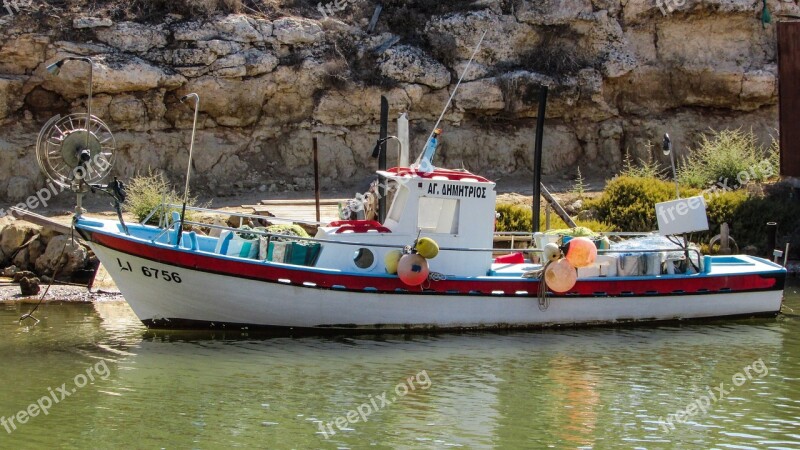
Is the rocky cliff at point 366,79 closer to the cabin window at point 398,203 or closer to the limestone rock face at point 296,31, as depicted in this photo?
the limestone rock face at point 296,31

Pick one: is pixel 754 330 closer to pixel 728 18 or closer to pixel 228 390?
pixel 228 390

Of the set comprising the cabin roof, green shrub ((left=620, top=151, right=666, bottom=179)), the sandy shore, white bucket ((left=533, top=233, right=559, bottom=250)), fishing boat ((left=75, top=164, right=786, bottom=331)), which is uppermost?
green shrub ((left=620, top=151, right=666, bottom=179))

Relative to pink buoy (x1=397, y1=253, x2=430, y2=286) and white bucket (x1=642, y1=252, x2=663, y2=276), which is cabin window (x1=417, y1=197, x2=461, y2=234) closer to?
pink buoy (x1=397, y1=253, x2=430, y2=286)

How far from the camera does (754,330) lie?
57.6 feet

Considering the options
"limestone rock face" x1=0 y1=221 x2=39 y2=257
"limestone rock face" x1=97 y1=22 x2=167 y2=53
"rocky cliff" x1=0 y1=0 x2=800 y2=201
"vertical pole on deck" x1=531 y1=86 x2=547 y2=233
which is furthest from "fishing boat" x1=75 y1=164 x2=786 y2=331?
"limestone rock face" x1=97 y1=22 x2=167 y2=53

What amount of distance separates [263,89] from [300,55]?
1399mm

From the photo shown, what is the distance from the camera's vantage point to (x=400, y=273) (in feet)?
52.4

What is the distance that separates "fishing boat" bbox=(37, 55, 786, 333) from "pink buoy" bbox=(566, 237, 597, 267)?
0.02 m

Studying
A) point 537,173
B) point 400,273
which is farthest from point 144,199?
point 400,273

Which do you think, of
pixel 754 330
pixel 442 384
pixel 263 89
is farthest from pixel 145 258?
pixel 263 89

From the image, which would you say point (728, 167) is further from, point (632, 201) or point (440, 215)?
point (440, 215)

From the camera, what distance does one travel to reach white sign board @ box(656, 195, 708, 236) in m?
17.7

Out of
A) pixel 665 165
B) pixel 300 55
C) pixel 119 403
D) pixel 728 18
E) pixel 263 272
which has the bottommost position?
pixel 119 403

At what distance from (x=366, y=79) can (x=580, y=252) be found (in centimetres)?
1211
